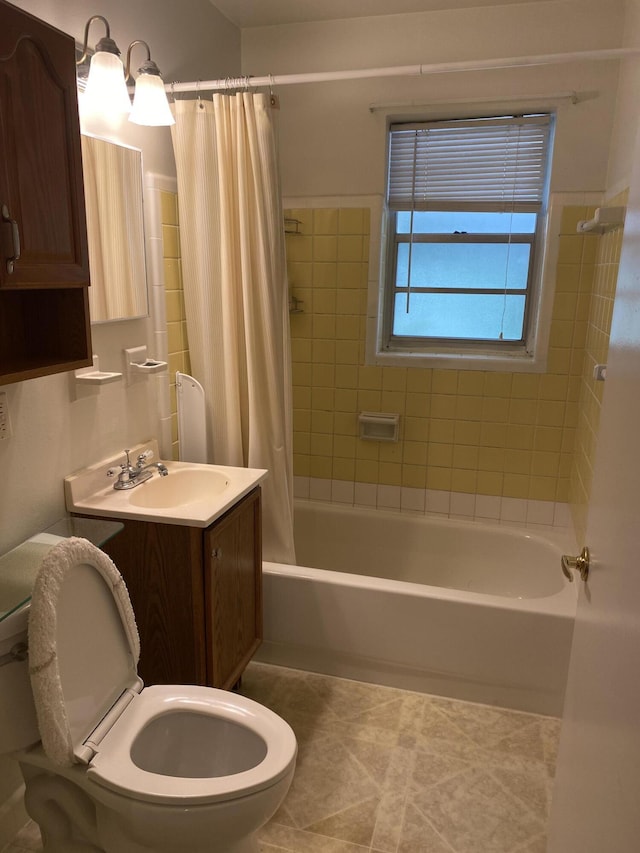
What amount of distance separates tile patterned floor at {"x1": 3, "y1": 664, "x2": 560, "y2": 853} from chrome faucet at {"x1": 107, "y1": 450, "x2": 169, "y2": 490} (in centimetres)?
93

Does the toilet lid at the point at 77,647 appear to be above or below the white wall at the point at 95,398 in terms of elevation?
below

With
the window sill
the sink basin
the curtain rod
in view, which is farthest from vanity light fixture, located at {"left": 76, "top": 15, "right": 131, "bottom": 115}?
the window sill

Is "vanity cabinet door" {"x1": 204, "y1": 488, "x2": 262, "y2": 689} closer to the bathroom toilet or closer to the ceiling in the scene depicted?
the bathroom toilet

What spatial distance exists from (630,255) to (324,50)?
2290mm

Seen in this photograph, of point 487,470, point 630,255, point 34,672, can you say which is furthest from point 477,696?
point 630,255

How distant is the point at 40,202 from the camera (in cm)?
139

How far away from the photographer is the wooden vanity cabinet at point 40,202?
130 cm

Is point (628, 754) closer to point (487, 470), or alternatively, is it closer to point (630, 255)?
point (630, 255)

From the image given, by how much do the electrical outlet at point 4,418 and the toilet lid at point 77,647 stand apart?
1.35ft

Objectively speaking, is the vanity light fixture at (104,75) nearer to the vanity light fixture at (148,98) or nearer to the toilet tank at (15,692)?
the vanity light fixture at (148,98)

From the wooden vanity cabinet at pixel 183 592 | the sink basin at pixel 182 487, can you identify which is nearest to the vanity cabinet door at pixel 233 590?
the wooden vanity cabinet at pixel 183 592

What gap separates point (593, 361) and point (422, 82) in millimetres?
1448

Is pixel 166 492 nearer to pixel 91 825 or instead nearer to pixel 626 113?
pixel 91 825

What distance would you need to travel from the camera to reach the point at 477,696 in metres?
2.29
